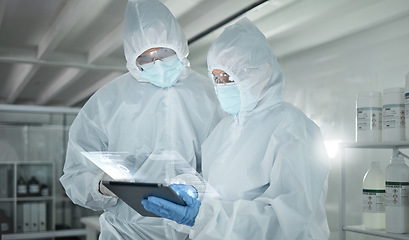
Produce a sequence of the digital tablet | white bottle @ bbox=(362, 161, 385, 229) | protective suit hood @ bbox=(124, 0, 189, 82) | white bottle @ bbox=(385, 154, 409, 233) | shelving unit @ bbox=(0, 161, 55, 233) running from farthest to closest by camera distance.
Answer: shelving unit @ bbox=(0, 161, 55, 233), white bottle @ bbox=(362, 161, 385, 229), white bottle @ bbox=(385, 154, 409, 233), protective suit hood @ bbox=(124, 0, 189, 82), the digital tablet

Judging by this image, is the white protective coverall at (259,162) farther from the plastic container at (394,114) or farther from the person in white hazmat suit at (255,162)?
the plastic container at (394,114)

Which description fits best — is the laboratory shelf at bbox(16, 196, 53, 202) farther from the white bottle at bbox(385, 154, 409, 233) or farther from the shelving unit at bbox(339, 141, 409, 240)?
the white bottle at bbox(385, 154, 409, 233)

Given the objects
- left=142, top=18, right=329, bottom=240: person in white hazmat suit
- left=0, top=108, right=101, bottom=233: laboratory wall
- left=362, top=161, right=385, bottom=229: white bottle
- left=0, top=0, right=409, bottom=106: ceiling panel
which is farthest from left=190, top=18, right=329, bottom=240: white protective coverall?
left=0, top=108, right=101, bottom=233: laboratory wall

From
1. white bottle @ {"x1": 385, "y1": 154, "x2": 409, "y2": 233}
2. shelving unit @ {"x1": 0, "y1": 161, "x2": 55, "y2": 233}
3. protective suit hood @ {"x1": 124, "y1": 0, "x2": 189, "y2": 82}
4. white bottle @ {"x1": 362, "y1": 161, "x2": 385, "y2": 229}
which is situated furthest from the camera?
shelving unit @ {"x1": 0, "y1": 161, "x2": 55, "y2": 233}

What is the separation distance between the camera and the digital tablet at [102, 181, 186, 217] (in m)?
1.15

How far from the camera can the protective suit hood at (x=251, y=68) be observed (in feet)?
4.43

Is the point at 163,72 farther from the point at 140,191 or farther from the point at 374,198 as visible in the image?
the point at 374,198

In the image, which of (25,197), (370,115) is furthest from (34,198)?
(370,115)

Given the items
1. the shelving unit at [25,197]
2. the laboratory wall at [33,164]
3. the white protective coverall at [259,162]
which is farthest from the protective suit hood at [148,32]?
Result: the shelving unit at [25,197]

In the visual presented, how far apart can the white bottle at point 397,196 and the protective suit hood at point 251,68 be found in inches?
30.1

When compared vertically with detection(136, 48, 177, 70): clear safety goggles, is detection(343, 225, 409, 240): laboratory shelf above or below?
below

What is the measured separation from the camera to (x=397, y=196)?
1.81 metres

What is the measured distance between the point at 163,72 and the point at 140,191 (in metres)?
0.53

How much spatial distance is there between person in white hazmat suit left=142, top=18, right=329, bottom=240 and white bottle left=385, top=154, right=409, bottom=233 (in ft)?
2.21
